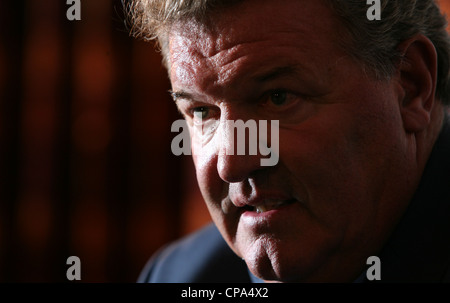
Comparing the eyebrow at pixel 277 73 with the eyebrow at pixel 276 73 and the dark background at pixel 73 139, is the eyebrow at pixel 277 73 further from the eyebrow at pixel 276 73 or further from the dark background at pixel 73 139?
the dark background at pixel 73 139

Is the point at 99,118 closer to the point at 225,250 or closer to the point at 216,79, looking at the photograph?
the point at 225,250

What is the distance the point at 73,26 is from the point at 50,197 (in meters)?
0.72

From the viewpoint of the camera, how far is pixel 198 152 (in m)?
0.97

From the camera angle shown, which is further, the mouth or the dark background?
the dark background

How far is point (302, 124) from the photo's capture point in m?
0.87

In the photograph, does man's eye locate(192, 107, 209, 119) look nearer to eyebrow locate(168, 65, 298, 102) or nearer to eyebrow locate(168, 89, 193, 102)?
eyebrow locate(168, 89, 193, 102)

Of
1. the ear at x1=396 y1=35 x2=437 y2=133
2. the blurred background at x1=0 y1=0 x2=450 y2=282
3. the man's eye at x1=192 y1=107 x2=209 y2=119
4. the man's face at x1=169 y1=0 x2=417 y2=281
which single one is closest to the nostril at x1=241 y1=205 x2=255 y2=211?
the man's face at x1=169 y1=0 x2=417 y2=281

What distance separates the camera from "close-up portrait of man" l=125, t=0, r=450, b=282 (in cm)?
86

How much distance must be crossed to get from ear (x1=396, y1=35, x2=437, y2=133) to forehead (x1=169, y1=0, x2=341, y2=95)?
0.15 meters

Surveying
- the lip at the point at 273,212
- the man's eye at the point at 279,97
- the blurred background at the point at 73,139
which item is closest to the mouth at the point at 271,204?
the lip at the point at 273,212

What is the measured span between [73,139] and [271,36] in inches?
63.0

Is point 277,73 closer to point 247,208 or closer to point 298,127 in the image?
point 298,127

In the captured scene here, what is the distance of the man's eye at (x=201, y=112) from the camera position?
38.3 inches

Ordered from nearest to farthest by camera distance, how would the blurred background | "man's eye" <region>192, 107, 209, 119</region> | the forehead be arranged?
1. the forehead
2. "man's eye" <region>192, 107, 209, 119</region>
3. the blurred background
